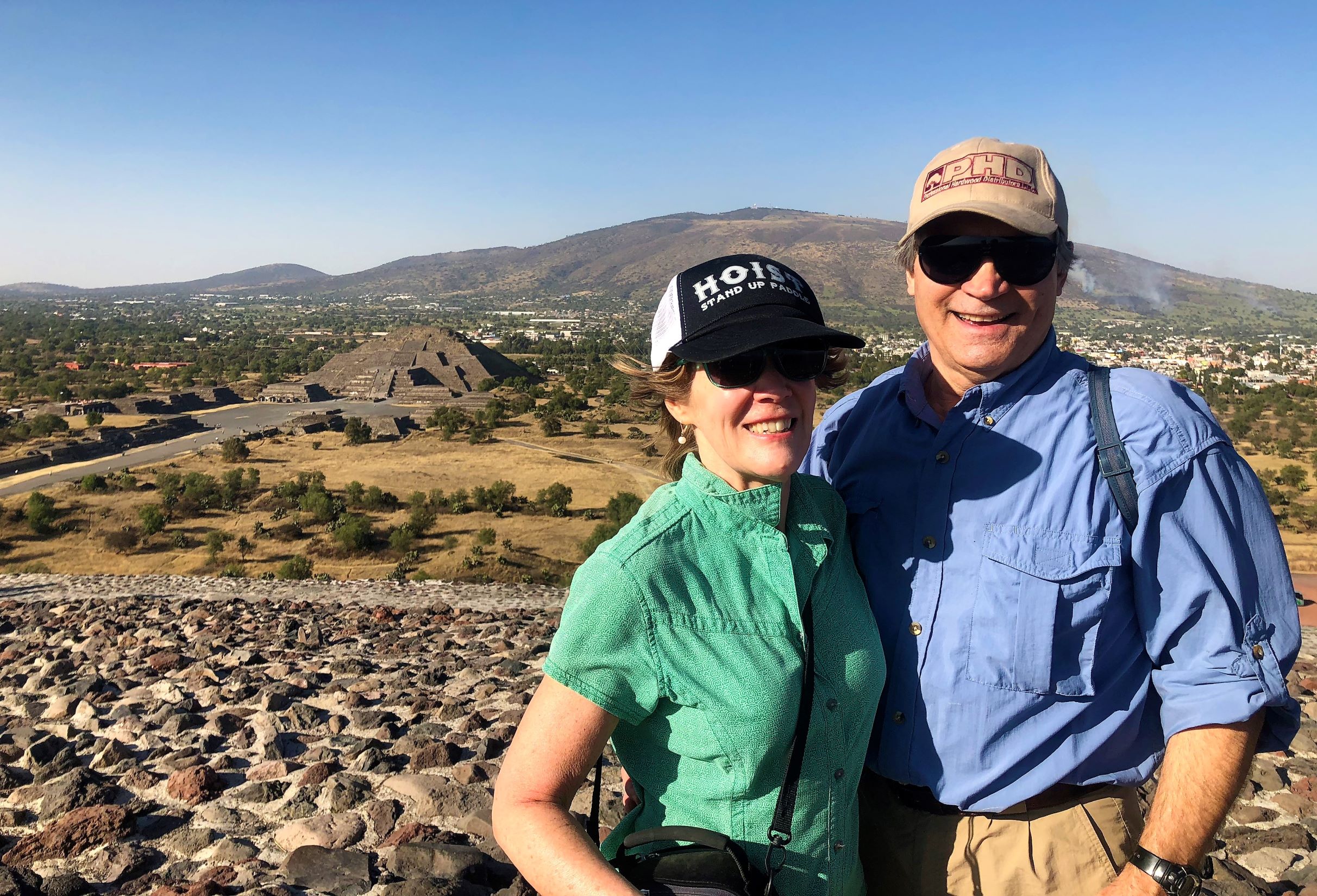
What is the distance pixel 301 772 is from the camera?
4.87 meters

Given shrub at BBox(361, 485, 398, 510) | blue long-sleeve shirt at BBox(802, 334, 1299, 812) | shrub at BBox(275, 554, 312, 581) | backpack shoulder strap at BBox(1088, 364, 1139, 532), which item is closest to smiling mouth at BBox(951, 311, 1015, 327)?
blue long-sleeve shirt at BBox(802, 334, 1299, 812)

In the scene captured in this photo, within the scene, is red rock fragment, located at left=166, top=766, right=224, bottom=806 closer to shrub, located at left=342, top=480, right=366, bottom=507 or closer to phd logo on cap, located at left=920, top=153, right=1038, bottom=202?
phd logo on cap, located at left=920, top=153, right=1038, bottom=202

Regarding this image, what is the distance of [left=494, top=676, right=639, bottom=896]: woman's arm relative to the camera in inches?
56.9

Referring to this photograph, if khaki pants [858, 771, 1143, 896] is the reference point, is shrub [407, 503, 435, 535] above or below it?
below

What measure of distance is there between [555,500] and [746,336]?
67.9 feet

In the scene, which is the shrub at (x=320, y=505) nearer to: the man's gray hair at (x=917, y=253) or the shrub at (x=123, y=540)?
the shrub at (x=123, y=540)

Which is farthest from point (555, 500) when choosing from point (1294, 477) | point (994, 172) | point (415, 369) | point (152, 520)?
point (415, 369)

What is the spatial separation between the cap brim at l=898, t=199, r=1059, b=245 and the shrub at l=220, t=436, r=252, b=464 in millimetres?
32000

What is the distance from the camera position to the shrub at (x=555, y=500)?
71.6 ft

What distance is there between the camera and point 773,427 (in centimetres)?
170

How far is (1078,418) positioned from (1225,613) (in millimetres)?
448

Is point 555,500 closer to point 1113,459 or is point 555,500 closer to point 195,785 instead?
point 195,785

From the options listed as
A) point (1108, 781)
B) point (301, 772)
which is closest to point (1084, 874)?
point (1108, 781)

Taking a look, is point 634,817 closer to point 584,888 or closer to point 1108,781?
point 584,888
